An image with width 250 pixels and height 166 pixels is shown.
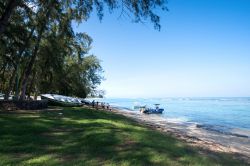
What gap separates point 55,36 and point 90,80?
3114 cm

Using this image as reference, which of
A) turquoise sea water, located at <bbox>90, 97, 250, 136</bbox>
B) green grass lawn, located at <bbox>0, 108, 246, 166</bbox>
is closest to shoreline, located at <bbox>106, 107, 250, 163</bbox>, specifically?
green grass lawn, located at <bbox>0, 108, 246, 166</bbox>

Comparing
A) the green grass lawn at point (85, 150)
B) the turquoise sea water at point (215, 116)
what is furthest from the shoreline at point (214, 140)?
the turquoise sea water at point (215, 116)

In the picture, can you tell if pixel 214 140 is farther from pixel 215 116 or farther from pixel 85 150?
pixel 215 116

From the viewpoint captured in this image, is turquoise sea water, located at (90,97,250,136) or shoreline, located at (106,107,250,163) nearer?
shoreline, located at (106,107,250,163)

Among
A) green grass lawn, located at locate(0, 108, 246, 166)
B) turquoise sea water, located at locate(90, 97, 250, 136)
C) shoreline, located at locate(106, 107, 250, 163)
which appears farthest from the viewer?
turquoise sea water, located at locate(90, 97, 250, 136)

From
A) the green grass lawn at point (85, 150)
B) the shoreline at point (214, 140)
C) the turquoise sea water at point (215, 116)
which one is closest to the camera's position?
the green grass lawn at point (85, 150)

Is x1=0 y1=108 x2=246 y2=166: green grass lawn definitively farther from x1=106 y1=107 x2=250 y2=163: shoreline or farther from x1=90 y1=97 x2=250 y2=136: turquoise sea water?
x1=90 y1=97 x2=250 y2=136: turquoise sea water

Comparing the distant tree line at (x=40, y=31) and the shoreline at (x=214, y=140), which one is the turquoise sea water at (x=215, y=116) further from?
the distant tree line at (x=40, y=31)

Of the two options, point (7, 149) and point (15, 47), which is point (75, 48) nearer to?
point (15, 47)

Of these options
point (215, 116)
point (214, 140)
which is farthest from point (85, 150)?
point (215, 116)

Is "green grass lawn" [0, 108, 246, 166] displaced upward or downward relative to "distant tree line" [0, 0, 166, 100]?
downward

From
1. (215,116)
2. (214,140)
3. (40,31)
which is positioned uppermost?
(40,31)

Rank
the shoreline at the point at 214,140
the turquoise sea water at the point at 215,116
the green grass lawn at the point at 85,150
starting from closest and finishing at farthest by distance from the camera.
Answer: the green grass lawn at the point at 85,150
the shoreline at the point at 214,140
the turquoise sea water at the point at 215,116

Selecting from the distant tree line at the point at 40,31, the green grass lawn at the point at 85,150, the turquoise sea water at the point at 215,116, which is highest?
the distant tree line at the point at 40,31
